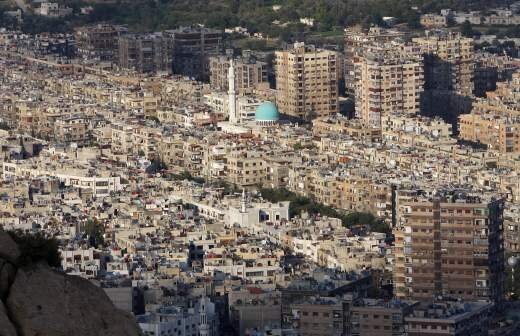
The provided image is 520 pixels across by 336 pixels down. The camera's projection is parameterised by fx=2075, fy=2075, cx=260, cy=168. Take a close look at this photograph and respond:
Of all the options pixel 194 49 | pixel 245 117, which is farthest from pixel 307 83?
pixel 194 49

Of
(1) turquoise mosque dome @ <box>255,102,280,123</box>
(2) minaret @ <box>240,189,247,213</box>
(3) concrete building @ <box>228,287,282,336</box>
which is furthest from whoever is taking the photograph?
(1) turquoise mosque dome @ <box>255,102,280,123</box>

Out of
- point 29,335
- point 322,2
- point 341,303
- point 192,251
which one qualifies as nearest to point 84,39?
point 322,2

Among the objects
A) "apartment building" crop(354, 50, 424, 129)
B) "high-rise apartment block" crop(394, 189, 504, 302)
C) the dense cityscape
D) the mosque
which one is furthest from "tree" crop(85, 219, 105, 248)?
"apartment building" crop(354, 50, 424, 129)

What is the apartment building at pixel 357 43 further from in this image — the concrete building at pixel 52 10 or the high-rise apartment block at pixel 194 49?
the concrete building at pixel 52 10

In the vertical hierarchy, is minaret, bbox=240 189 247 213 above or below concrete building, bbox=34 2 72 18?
above

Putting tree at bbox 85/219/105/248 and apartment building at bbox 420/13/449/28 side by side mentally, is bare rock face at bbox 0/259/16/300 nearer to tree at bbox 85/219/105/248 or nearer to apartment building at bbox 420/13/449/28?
tree at bbox 85/219/105/248

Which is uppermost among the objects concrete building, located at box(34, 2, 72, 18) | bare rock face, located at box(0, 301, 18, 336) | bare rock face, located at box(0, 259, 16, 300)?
bare rock face, located at box(0, 259, 16, 300)

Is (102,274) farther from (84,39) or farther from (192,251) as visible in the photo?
(84,39)

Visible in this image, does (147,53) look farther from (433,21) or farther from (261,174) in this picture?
(261,174)
